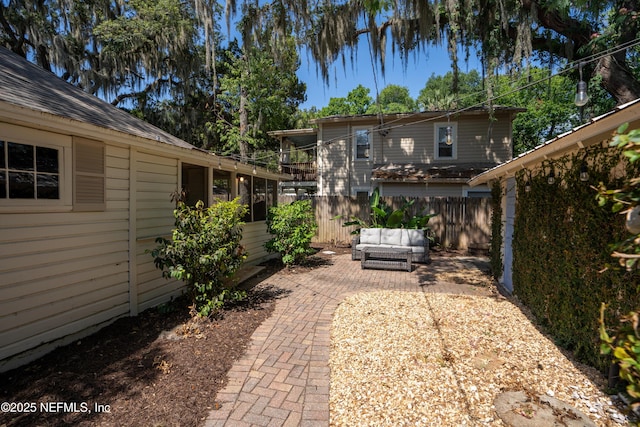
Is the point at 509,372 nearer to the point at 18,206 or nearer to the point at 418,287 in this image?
the point at 418,287

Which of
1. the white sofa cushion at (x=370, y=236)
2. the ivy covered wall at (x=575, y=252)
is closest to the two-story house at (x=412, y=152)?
the white sofa cushion at (x=370, y=236)

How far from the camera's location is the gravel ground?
2461mm

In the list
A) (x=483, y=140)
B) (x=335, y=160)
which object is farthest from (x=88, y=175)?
(x=483, y=140)

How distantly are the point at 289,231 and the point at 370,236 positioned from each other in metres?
2.74

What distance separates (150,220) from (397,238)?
6.50 metres

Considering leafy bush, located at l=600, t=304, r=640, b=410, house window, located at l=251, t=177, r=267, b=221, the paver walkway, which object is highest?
Result: house window, located at l=251, t=177, r=267, b=221

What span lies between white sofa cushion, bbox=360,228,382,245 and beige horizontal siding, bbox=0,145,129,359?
20.7ft

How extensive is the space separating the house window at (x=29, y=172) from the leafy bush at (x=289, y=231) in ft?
15.1

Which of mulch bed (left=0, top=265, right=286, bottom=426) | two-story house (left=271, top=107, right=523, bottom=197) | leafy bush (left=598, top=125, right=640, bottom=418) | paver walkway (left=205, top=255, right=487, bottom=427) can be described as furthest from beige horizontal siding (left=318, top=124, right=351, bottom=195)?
leafy bush (left=598, top=125, right=640, bottom=418)

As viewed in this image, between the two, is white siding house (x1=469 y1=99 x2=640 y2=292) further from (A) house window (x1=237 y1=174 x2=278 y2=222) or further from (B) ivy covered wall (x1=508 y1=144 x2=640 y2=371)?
(A) house window (x1=237 y1=174 x2=278 y2=222)

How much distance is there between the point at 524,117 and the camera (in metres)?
22.0

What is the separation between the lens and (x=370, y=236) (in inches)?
353

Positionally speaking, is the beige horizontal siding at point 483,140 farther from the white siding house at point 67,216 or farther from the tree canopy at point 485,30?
the white siding house at point 67,216

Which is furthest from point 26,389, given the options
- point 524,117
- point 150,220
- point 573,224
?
point 524,117
